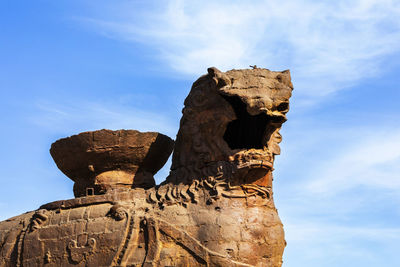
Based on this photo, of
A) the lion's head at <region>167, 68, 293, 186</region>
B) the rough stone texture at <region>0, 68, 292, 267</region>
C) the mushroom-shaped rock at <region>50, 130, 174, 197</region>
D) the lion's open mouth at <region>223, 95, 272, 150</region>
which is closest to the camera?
the rough stone texture at <region>0, 68, 292, 267</region>

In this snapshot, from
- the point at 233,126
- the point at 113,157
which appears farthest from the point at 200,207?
the point at 113,157

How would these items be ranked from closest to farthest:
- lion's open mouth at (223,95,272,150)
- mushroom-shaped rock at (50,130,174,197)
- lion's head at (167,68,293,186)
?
lion's head at (167,68,293,186)
lion's open mouth at (223,95,272,150)
mushroom-shaped rock at (50,130,174,197)

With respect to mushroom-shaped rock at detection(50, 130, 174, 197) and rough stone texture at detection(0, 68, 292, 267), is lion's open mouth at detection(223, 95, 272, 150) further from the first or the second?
mushroom-shaped rock at detection(50, 130, 174, 197)

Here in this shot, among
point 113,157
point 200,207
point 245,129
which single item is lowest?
point 200,207

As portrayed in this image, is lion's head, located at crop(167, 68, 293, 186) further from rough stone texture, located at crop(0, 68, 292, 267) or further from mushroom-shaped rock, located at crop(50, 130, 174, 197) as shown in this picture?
mushroom-shaped rock, located at crop(50, 130, 174, 197)

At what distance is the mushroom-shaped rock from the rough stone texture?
83 cm

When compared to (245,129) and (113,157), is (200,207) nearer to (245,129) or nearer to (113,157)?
(245,129)

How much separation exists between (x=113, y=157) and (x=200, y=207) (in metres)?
2.49

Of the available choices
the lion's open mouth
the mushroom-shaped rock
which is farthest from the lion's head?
the mushroom-shaped rock

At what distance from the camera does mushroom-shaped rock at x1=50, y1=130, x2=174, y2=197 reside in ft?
54.5

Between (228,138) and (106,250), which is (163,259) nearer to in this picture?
(106,250)

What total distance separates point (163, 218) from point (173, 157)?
1656mm

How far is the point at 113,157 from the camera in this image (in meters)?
16.7

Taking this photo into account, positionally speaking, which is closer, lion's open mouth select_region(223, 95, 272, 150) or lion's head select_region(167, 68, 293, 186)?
lion's head select_region(167, 68, 293, 186)
